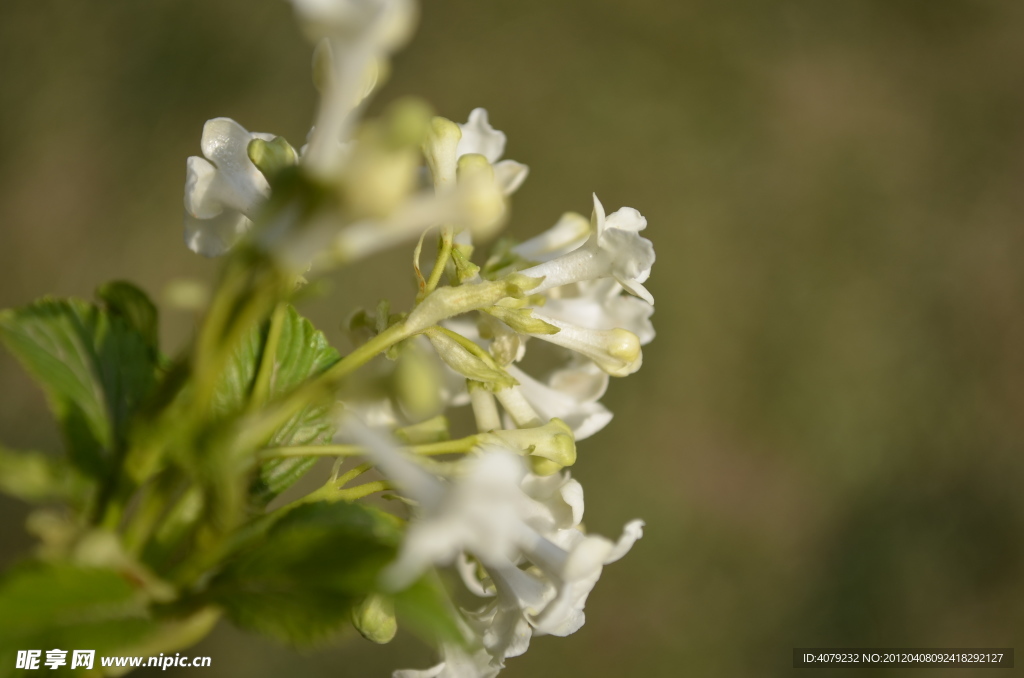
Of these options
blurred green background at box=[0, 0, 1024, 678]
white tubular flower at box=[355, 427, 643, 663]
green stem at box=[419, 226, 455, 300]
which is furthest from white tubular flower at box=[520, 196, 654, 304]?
blurred green background at box=[0, 0, 1024, 678]

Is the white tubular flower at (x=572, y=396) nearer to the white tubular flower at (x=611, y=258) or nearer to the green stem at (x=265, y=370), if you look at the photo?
the white tubular flower at (x=611, y=258)

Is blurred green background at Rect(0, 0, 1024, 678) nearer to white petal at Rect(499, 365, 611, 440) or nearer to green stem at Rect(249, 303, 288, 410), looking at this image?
white petal at Rect(499, 365, 611, 440)

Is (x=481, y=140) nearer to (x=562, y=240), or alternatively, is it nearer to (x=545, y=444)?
(x=562, y=240)

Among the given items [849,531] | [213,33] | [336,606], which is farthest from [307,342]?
[213,33]

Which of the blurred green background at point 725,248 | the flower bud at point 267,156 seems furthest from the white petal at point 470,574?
the blurred green background at point 725,248

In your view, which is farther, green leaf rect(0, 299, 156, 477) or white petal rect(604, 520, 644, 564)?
white petal rect(604, 520, 644, 564)

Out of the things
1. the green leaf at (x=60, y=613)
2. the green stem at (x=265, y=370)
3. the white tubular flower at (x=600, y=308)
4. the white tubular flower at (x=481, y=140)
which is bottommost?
the green leaf at (x=60, y=613)
